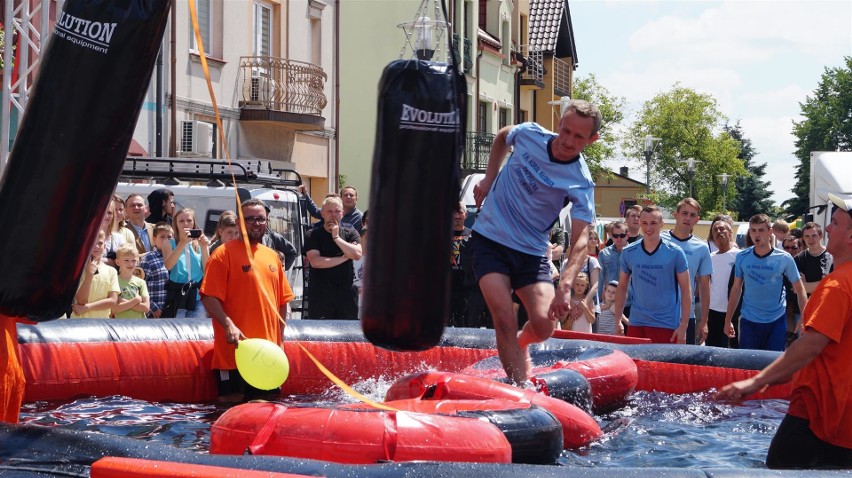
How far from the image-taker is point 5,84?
11.4 m

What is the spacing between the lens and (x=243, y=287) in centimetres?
858

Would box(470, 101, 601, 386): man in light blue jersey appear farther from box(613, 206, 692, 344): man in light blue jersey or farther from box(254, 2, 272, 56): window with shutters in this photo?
box(254, 2, 272, 56): window with shutters

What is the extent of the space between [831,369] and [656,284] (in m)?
4.59

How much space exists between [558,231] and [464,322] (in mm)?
3621

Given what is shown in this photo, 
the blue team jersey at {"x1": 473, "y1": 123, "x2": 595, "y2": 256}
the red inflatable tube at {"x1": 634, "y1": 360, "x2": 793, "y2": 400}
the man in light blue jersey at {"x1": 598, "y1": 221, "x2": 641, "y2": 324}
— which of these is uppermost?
the blue team jersey at {"x1": 473, "y1": 123, "x2": 595, "y2": 256}

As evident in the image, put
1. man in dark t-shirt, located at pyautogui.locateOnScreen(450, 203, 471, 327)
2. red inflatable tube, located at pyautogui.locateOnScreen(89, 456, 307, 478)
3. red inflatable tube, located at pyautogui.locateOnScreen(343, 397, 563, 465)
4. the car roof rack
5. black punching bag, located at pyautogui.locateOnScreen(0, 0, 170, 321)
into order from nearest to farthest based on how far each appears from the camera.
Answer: red inflatable tube, located at pyautogui.locateOnScreen(89, 456, 307, 478)
black punching bag, located at pyautogui.locateOnScreen(0, 0, 170, 321)
red inflatable tube, located at pyautogui.locateOnScreen(343, 397, 563, 465)
man in dark t-shirt, located at pyautogui.locateOnScreen(450, 203, 471, 327)
the car roof rack

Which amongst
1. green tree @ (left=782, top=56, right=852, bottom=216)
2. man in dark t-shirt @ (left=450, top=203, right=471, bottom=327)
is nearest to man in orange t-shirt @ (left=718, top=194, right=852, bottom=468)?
man in dark t-shirt @ (left=450, top=203, right=471, bottom=327)

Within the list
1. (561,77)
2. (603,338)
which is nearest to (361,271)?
(603,338)

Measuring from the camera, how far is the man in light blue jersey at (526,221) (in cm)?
755

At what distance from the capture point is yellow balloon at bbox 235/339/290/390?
25.1ft

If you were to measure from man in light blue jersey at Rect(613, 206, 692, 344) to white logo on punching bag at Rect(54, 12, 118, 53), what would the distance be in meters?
5.90

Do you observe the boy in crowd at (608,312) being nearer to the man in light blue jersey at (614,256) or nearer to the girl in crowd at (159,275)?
the man in light blue jersey at (614,256)

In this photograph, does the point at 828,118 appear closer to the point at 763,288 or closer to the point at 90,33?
the point at 763,288

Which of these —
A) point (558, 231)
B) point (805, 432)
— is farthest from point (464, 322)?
point (805, 432)
